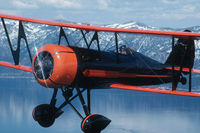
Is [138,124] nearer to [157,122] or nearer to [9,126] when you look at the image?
[157,122]

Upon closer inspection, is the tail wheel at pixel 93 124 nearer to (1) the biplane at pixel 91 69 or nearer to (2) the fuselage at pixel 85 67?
(1) the biplane at pixel 91 69

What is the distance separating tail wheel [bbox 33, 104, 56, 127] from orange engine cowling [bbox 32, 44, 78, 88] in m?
1.83

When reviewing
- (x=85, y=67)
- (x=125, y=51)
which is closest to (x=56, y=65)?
(x=85, y=67)

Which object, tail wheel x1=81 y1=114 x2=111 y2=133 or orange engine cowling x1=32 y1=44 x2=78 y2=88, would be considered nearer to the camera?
orange engine cowling x1=32 y1=44 x2=78 y2=88

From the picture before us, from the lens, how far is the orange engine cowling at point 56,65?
864 cm

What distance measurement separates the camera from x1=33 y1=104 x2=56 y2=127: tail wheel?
1052 cm

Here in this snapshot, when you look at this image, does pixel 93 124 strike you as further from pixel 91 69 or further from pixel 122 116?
pixel 122 116

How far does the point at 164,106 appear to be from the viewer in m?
123

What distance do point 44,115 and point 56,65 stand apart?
276cm

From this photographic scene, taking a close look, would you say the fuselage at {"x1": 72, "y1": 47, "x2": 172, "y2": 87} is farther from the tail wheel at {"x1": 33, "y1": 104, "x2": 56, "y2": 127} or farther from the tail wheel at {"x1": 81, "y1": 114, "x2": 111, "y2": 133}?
the tail wheel at {"x1": 33, "y1": 104, "x2": 56, "y2": 127}

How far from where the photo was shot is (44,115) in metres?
10.6

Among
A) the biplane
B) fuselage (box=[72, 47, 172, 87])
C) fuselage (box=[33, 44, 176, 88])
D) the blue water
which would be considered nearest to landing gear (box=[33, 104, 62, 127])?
the biplane

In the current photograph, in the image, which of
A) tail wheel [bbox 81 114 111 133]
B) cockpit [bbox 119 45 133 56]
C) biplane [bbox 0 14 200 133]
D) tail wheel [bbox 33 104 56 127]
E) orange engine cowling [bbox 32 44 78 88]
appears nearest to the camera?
orange engine cowling [bbox 32 44 78 88]

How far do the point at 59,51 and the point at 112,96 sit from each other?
510 feet
